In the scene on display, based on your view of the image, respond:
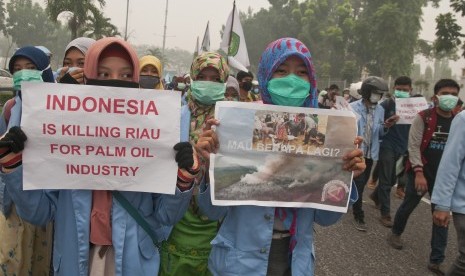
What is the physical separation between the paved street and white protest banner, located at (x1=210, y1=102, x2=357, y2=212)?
2235mm

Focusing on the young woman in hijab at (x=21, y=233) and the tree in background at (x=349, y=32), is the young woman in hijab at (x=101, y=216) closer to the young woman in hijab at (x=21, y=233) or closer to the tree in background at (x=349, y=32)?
the young woman in hijab at (x=21, y=233)

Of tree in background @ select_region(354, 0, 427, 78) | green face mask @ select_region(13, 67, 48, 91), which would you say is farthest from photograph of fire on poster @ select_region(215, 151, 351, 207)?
tree in background @ select_region(354, 0, 427, 78)

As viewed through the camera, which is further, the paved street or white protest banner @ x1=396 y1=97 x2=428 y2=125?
white protest banner @ x1=396 y1=97 x2=428 y2=125

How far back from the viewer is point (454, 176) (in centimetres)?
288

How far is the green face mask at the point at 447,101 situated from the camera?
4.23m

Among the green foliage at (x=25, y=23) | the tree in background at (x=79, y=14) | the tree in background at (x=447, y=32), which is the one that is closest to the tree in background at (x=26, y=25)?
the green foliage at (x=25, y=23)

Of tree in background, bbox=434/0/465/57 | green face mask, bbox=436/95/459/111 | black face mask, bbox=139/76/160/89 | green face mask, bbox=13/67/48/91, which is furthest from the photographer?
tree in background, bbox=434/0/465/57

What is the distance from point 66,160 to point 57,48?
272ft

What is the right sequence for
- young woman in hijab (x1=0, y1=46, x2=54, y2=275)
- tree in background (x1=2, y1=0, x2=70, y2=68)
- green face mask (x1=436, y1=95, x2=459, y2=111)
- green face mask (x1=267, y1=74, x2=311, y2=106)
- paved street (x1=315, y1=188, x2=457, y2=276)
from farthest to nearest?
1. tree in background (x1=2, y1=0, x2=70, y2=68)
2. green face mask (x1=436, y1=95, x2=459, y2=111)
3. paved street (x1=315, y1=188, x2=457, y2=276)
4. young woman in hijab (x1=0, y1=46, x2=54, y2=275)
5. green face mask (x1=267, y1=74, x2=311, y2=106)

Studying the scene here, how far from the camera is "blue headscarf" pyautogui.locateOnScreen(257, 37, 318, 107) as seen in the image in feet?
6.43

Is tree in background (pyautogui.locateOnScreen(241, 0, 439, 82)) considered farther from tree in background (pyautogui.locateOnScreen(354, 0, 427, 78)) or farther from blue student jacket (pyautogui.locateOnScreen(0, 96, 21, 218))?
blue student jacket (pyautogui.locateOnScreen(0, 96, 21, 218))

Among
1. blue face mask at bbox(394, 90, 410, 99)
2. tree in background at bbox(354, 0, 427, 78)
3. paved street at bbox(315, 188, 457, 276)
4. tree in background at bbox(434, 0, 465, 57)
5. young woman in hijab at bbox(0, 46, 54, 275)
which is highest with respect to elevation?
tree in background at bbox(354, 0, 427, 78)

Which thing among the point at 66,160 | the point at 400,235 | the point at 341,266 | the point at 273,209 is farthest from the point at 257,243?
the point at 400,235

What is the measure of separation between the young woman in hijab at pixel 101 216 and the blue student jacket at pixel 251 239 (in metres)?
0.23
